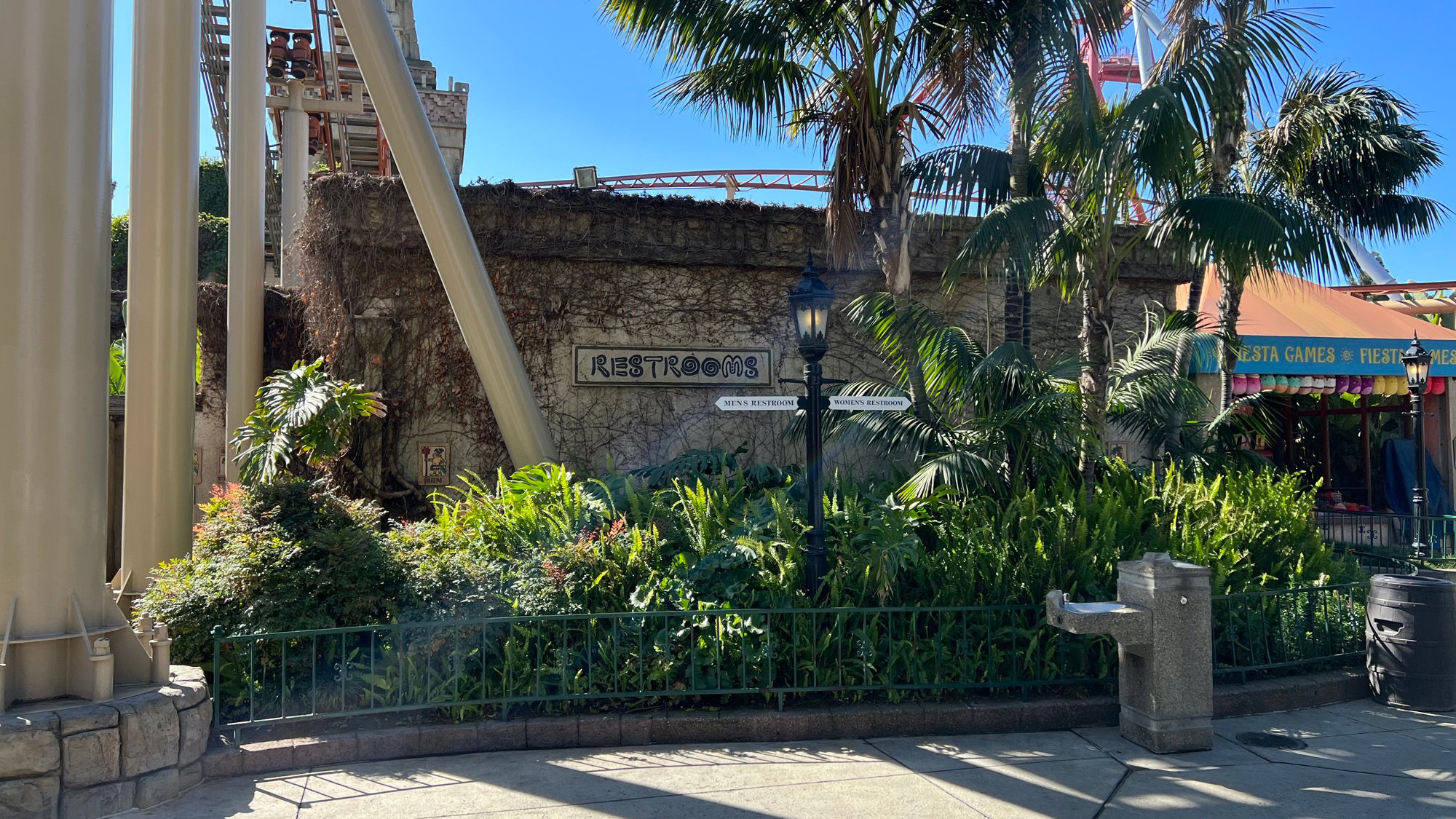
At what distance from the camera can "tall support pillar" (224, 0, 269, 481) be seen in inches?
382

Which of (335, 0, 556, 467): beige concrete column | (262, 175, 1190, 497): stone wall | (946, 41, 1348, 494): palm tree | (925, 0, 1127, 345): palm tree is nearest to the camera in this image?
(946, 41, 1348, 494): palm tree

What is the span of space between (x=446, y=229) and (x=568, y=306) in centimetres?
249

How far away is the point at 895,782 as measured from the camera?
16.5 ft

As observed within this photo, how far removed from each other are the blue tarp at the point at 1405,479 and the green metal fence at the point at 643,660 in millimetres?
14589

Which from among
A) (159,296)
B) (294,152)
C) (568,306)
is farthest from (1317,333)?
A: (294,152)

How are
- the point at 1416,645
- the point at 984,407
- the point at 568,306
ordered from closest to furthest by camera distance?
1. the point at 1416,645
2. the point at 984,407
3. the point at 568,306

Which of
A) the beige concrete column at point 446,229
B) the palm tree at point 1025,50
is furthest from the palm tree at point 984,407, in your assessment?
the beige concrete column at point 446,229

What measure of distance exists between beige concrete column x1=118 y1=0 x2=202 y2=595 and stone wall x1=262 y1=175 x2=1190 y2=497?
9.82 feet

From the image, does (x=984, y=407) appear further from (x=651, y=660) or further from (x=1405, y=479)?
(x=1405, y=479)

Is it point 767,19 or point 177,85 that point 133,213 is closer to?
point 177,85

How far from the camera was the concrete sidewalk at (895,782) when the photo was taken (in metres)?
4.62

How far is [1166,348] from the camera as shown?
959cm

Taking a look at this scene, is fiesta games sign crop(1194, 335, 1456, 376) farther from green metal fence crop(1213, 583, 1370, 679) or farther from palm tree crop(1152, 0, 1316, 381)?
green metal fence crop(1213, 583, 1370, 679)

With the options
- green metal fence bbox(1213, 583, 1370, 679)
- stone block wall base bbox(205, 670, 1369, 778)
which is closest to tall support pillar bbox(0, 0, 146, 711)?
stone block wall base bbox(205, 670, 1369, 778)
